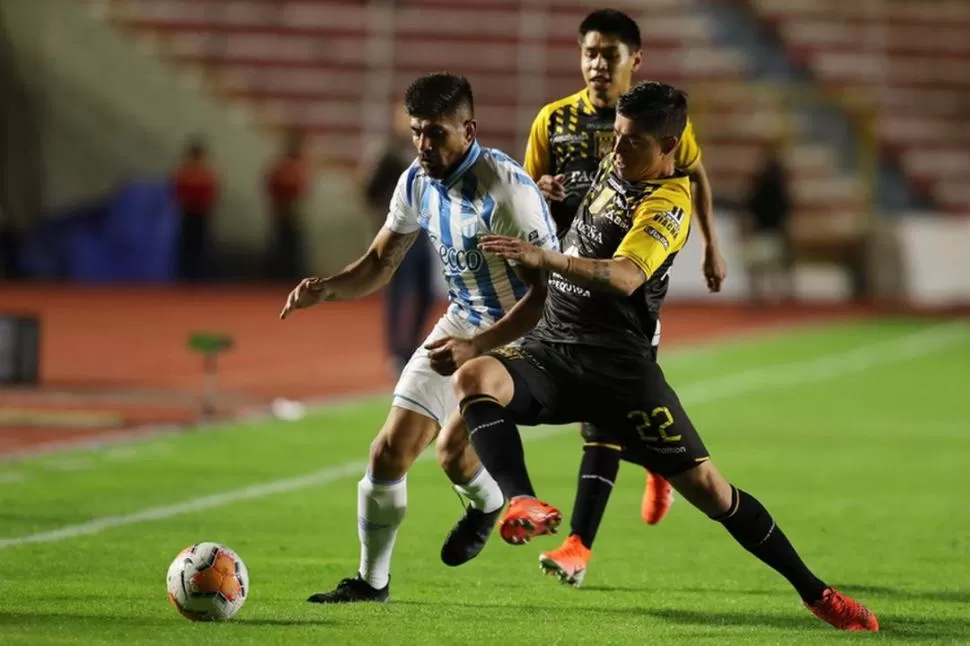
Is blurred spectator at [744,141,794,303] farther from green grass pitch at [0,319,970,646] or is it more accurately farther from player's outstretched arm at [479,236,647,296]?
player's outstretched arm at [479,236,647,296]

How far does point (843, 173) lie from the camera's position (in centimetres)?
3106

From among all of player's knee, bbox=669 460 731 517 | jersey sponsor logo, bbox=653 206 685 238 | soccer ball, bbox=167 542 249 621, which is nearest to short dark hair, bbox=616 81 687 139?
jersey sponsor logo, bbox=653 206 685 238

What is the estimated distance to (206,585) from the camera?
267 inches

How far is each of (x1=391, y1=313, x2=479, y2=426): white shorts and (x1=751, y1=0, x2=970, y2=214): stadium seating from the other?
80.4ft

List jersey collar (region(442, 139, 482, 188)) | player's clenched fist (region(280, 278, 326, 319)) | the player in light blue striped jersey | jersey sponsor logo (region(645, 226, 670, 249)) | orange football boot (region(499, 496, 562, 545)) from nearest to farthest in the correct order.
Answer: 1. orange football boot (region(499, 496, 562, 545))
2. jersey sponsor logo (region(645, 226, 670, 249))
3. the player in light blue striped jersey
4. jersey collar (region(442, 139, 482, 188))
5. player's clenched fist (region(280, 278, 326, 319))

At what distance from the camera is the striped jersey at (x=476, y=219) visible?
7.00m

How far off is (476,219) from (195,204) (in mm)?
21232

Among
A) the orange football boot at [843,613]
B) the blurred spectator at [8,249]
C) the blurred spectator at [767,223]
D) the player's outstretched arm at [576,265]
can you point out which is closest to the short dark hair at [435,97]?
the player's outstretched arm at [576,265]

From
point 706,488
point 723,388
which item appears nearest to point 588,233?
point 706,488

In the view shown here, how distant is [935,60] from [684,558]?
2426cm

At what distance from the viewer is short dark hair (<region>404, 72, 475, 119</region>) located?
6840 mm

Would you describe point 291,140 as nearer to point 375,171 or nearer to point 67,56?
point 67,56

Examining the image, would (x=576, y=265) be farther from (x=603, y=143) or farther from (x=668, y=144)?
(x=603, y=143)

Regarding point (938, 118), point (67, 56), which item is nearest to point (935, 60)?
point (938, 118)
